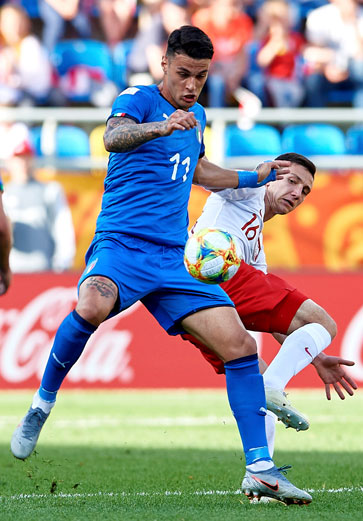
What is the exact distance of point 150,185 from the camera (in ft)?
17.8

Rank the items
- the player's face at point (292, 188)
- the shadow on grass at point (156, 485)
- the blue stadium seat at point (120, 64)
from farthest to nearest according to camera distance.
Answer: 1. the blue stadium seat at point (120, 64)
2. the player's face at point (292, 188)
3. the shadow on grass at point (156, 485)

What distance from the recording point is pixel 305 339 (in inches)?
232

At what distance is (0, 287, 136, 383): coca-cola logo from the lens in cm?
1155

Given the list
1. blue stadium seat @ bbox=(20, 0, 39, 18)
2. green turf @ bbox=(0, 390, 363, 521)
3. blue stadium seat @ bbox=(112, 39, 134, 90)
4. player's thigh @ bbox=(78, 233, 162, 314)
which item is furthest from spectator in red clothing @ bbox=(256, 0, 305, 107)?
player's thigh @ bbox=(78, 233, 162, 314)

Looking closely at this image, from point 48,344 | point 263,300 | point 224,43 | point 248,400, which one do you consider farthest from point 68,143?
point 248,400

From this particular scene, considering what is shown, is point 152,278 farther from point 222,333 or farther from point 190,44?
point 190,44

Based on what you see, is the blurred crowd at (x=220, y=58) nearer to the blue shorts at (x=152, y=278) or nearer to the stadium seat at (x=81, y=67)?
the stadium seat at (x=81, y=67)

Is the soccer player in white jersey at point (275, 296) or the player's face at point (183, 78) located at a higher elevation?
the player's face at point (183, 78)

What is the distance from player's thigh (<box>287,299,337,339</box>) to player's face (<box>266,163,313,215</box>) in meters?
0.64

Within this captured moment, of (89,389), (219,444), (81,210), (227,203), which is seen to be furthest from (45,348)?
(227,203)

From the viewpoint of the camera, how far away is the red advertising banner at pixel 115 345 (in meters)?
11.6

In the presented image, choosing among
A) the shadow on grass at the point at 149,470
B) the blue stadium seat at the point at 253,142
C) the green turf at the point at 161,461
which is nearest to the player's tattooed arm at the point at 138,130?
the green turf at the point at 161,461

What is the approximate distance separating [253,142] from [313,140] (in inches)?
33.1

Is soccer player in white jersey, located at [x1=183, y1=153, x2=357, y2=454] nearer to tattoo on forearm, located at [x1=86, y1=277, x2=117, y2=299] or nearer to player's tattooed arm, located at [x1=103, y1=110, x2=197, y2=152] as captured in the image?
tattoo on forearm, located at [x1=86, y1=277, x2=117, y2=299]
